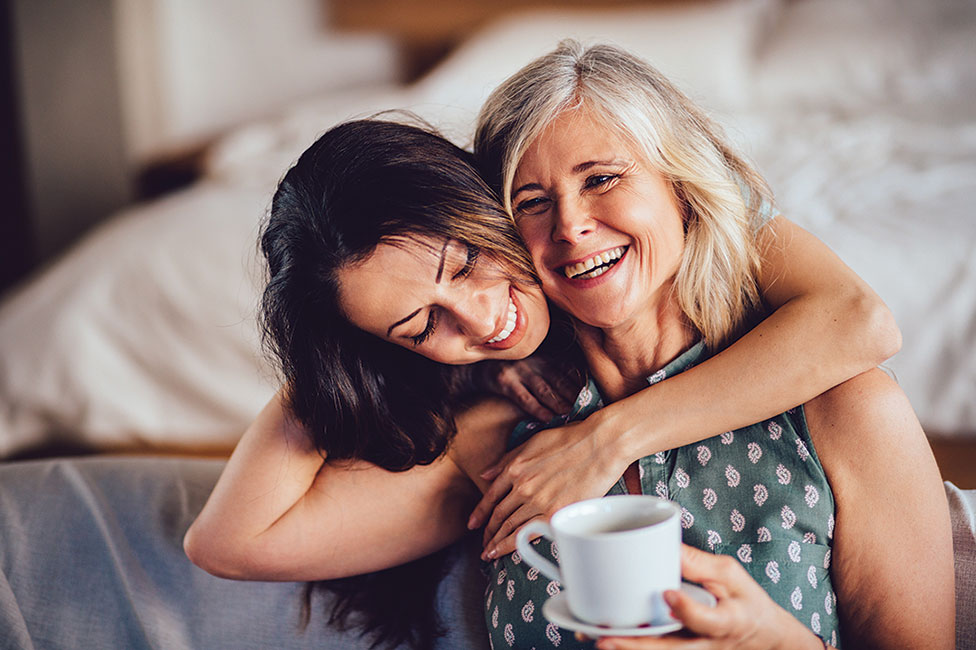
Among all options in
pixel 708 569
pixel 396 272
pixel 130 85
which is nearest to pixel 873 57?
pixel 396 272

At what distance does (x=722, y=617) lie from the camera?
62 cm

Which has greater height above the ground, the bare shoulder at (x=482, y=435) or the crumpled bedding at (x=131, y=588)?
the bare shoulder at (x=482, y=435)

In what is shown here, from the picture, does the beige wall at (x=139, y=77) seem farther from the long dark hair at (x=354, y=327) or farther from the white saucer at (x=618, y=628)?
the white saucer at (x=618, y=628)

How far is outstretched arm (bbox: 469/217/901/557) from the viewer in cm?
82

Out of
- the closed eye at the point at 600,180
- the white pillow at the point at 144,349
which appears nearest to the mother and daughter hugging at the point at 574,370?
the closed eye at the point at 600,180

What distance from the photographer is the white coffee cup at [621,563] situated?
58 cm

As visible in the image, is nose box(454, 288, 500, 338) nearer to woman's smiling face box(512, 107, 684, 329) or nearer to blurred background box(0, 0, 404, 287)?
woman's smiling face box(512, 107, 684, 329)

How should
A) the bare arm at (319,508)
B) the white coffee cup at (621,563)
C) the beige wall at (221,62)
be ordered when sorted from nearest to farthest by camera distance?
the white coffee cup at (621,563)
the bare arm at (319,508)
the beige wall at (221,62)

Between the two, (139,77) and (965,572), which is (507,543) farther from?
(139,77)

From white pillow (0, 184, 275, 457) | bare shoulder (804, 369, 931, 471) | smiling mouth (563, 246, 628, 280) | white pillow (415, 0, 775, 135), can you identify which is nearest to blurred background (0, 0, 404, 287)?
white pillow (415, 0, 775, 135)

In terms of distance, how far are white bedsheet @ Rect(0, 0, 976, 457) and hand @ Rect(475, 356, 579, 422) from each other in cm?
33

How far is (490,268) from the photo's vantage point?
0.90m

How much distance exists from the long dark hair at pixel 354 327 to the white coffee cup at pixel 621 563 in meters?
0.36

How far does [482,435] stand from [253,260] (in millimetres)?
1025
